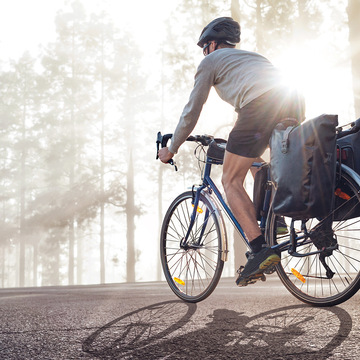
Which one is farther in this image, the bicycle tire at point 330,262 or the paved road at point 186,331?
the bicycle tire at point 330,262

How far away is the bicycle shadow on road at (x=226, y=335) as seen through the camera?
80.8 inches

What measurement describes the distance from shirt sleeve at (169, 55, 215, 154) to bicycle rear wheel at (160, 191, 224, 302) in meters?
0.71

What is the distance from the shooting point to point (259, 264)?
10.6 ft

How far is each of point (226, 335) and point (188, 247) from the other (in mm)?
1785

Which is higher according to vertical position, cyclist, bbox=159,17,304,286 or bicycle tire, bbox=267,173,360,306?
cyclist, bbox=159,17,304,286

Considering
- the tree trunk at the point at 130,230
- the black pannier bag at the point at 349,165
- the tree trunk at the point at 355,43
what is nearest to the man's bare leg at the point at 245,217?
the black pannier bag at the point at 349,165

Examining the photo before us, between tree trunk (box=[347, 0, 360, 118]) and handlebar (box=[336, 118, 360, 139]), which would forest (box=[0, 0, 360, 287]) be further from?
handlebar (box=[336, 118, 360, 139])

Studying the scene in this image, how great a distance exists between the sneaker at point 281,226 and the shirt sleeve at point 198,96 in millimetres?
1054

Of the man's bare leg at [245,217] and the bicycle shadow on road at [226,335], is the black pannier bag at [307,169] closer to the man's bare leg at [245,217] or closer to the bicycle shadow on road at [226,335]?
the man's bare leg at [245,217]

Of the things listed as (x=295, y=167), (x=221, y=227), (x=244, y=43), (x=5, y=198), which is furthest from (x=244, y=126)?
(x=5, y=198)

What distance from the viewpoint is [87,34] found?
1172 inches

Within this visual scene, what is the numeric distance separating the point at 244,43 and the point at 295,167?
13.3 meters

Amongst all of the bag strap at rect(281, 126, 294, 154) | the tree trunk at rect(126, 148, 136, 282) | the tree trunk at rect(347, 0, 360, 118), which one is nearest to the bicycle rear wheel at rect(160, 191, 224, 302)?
the bag strap at rect(281, 126, 294, 154)

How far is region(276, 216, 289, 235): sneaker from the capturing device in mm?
3414
